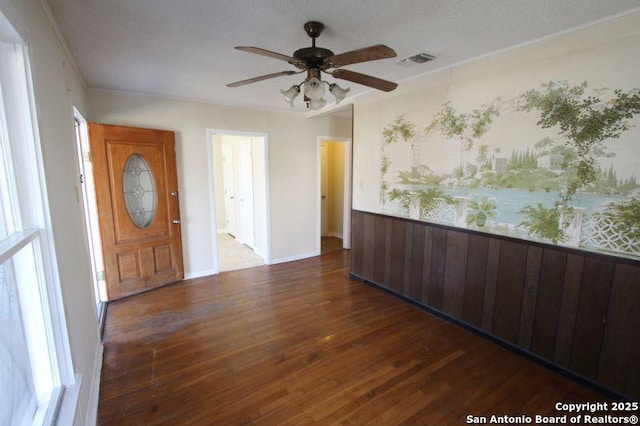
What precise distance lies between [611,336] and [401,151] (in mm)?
2216

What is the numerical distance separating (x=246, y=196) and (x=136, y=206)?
200 cm

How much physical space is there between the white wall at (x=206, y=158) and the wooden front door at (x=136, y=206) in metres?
0.19

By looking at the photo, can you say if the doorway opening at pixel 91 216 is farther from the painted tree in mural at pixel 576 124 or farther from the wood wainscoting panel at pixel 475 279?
the painted tree in mural at pixel 576 124

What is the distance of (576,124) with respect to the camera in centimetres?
201

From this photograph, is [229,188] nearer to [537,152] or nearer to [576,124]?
[537,152]

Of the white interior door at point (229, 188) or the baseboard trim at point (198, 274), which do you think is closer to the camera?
the baseboard trim at point (198, 274)

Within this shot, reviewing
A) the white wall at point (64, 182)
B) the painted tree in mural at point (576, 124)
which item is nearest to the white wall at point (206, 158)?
the white wall at point (64, 182)

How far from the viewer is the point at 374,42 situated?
2203mm

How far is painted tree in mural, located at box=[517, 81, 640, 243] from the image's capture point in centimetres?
185

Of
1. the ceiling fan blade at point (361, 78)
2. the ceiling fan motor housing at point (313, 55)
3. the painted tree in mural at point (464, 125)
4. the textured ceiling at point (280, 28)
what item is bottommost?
the painted tree in mural at point (464, 125)

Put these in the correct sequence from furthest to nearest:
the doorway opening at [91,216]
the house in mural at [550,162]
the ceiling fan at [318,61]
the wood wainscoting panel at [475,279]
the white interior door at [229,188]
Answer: the white interior door at [229,188], the doorway opening at [91,216], the wood wainscoting panel at [475,279], the house in mural at [550,162], the ceiling fan at [318,61]

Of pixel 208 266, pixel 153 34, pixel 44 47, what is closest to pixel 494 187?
pixel 153 34

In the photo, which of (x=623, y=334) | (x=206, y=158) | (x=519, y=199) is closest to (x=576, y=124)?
(x=519, y=199)

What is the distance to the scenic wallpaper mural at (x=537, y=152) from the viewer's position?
1855 mm
